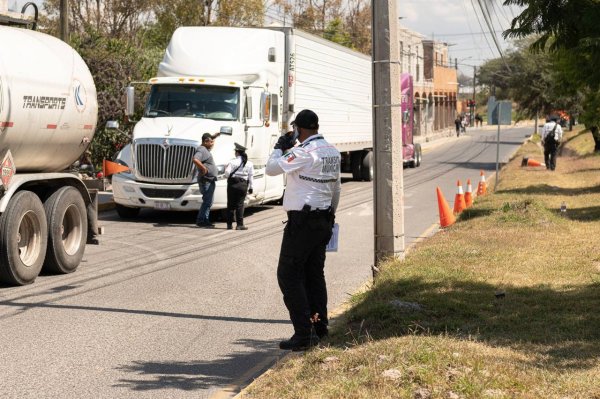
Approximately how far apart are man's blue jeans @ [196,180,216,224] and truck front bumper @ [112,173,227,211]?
392 millimetres

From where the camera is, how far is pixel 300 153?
322 inches

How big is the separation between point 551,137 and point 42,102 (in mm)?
23496

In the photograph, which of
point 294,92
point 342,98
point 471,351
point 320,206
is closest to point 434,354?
point 471,351

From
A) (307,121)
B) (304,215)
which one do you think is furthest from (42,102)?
(304,215)

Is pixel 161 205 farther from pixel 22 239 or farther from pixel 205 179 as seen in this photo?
pixel 22 239

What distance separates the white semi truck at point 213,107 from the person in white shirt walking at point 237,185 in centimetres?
87

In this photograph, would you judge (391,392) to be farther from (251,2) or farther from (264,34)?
(251,2)

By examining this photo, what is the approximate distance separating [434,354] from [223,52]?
15732 millimetres

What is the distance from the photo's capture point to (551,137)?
3316cm

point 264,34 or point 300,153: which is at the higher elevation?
point 264,34

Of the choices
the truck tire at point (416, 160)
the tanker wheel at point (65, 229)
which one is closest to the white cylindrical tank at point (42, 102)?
the tanker wheel at point (65, 229)

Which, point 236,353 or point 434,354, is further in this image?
point 236,353

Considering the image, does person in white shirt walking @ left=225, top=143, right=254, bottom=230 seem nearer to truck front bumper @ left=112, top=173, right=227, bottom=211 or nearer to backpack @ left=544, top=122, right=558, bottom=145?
truck front bumper @ left=112, top=173, right=227, bottom=211

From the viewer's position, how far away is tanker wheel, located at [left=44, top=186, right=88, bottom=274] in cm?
1304
